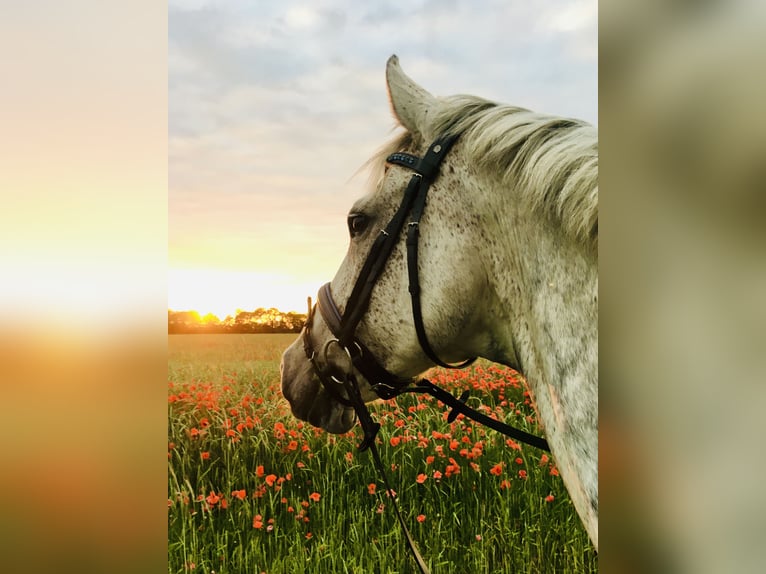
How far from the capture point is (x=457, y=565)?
7.75ft

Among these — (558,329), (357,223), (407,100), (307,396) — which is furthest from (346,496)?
(407,100)

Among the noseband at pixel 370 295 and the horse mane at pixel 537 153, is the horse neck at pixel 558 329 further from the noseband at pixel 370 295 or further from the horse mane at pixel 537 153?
the noseband at pixel 370 295

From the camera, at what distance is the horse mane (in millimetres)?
1111

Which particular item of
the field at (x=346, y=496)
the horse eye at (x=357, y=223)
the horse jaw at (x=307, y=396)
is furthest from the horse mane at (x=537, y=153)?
the field at (x=346, y=496)

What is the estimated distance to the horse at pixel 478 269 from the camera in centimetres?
113

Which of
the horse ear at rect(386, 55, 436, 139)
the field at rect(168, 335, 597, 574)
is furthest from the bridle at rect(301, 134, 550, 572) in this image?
the field at rect(168, 335, 597, 574)

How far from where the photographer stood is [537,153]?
123 centimetres

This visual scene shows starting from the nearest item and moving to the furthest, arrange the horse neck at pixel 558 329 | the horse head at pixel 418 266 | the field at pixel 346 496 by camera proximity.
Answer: the horse neck at pixel 558 329, the horse head at pixel 418 266, the field at pixel 346 496

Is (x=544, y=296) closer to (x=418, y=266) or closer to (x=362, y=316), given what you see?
(x=418, y=266)

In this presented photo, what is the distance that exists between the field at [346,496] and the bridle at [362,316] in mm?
890

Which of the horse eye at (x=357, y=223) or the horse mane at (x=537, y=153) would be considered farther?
the horse eye at (x=357, y=223)

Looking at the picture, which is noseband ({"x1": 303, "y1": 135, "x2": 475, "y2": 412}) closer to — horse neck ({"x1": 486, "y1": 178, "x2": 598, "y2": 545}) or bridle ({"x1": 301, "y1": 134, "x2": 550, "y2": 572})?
bridle ({"x1": 301, "y1": 134, "x2": 550, "y2": 572})

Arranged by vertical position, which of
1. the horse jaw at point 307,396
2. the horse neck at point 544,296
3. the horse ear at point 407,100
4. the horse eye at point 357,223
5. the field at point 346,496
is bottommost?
the field at point 346,496
